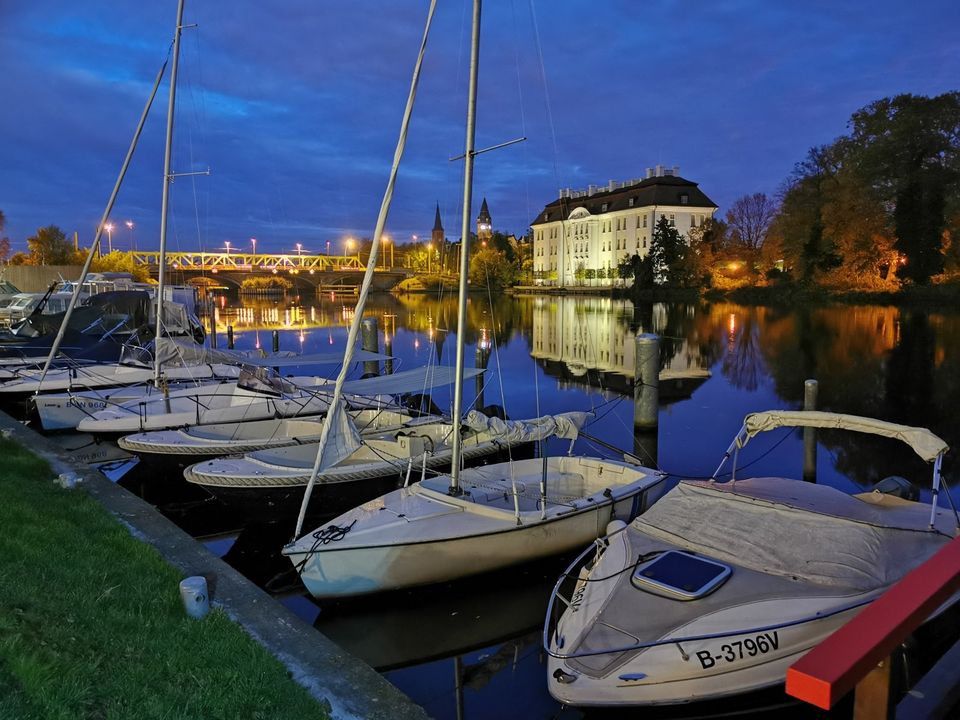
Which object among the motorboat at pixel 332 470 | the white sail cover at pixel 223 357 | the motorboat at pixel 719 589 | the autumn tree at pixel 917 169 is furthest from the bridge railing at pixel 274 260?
the motorboat at pixel 719 589

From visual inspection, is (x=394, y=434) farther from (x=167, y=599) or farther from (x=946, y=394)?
→ (x=946, y=394)

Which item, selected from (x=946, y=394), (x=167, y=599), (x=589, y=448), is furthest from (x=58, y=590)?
(x=946, y=394)

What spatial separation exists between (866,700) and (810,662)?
788 millimetres

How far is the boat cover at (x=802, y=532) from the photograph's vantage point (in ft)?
24.7

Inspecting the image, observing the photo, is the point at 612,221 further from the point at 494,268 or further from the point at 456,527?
the point at 456,527

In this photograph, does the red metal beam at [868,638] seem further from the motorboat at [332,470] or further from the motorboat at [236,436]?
the motorboat at [236,436]

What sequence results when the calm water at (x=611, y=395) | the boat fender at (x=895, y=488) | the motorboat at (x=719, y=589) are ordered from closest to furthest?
the motorboat at (x=719, y=589) → the calm water at (x=611, y=395) → the boat fender at (x=895, y=488)

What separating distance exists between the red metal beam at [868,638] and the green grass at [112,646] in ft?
12.1

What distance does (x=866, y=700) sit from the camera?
3.07 metres

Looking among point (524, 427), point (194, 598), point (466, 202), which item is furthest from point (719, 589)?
point (466, 202)

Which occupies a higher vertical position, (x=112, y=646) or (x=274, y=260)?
(x=274, y=260)

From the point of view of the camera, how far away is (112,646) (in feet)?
17.1

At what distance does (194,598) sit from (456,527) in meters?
3.88

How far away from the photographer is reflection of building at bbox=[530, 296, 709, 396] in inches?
1240
